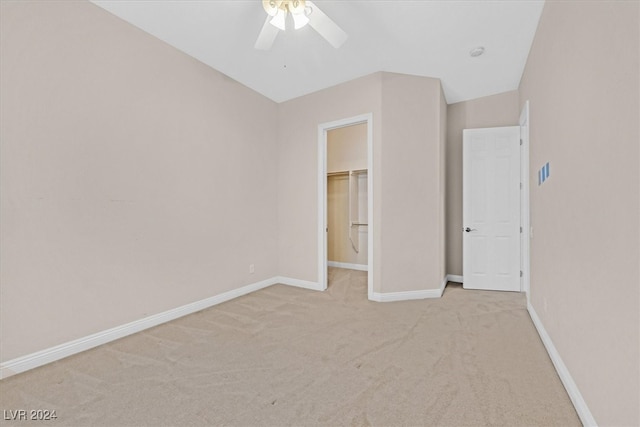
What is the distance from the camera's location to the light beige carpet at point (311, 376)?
1.51m

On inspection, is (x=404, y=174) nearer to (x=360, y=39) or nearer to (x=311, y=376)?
(x=360, y=39)

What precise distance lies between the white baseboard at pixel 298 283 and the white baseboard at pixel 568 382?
2.44m

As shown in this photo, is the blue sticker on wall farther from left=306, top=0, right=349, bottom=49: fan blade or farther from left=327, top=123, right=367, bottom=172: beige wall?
left=327, top=123, right=367, bottom=172: beige wall

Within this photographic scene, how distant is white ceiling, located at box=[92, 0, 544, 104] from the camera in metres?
2.32

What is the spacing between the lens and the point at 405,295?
3469 millimetres

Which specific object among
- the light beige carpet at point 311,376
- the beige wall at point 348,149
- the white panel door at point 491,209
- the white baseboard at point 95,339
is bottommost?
the light beige carpet at point 311,376

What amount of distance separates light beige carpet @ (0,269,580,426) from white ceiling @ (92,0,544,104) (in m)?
2.81

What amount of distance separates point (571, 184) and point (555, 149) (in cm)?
48

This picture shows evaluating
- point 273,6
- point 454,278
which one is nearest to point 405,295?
point 454,278

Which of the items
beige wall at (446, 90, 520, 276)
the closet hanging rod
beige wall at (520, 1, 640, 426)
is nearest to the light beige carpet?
beige wall at (520, 1, 640, 426)

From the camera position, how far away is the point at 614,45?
3.94 feet

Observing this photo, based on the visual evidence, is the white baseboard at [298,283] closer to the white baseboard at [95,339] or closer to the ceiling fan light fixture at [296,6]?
the white baseboard at [95,339]

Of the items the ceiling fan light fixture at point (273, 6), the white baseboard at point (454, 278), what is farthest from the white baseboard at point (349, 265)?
the ceiling fan light fixture at point (273, 6)

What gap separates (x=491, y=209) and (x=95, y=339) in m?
4.69
